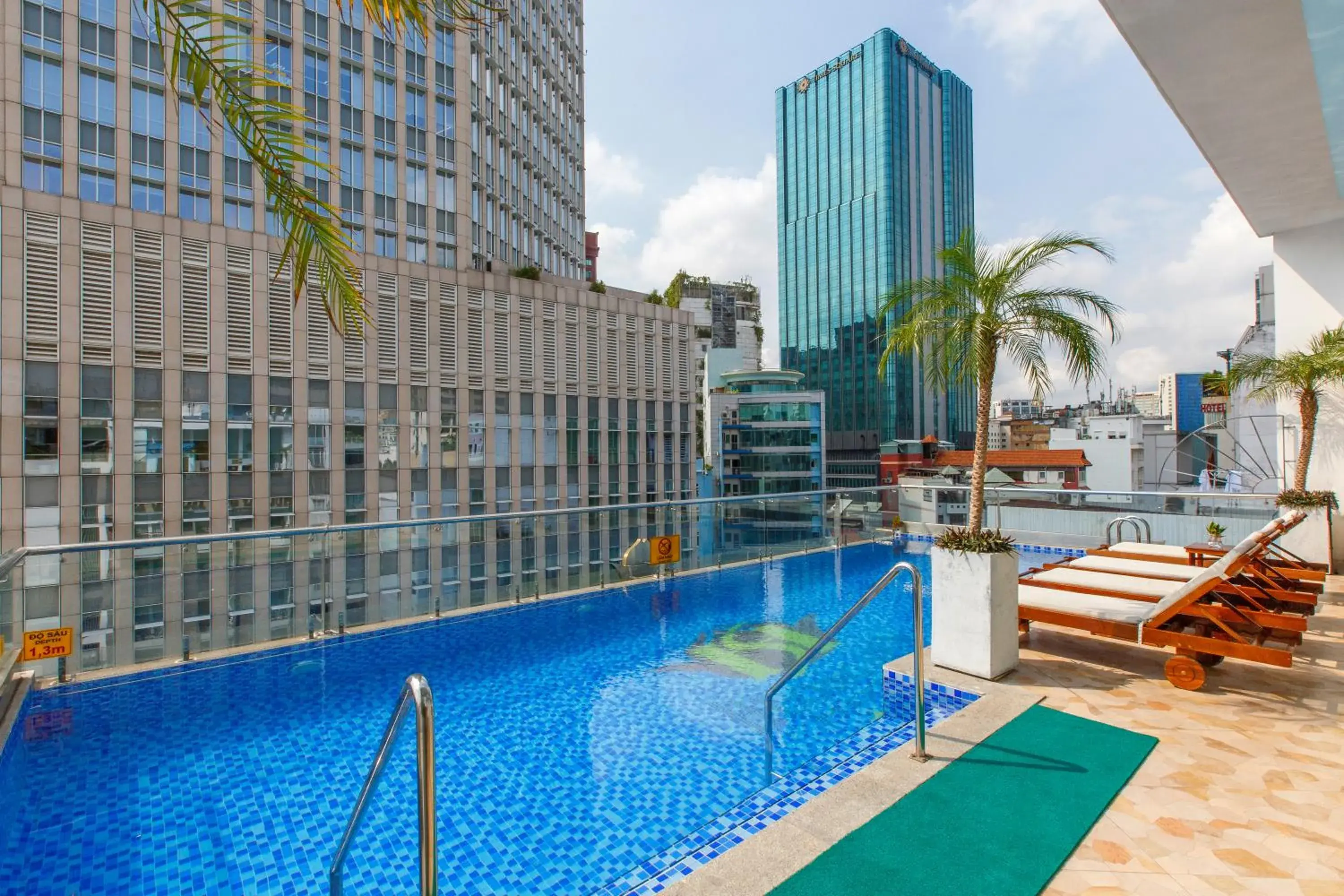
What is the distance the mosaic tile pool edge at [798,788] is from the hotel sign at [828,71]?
103m

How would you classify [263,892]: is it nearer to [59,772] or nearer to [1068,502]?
[59,772]

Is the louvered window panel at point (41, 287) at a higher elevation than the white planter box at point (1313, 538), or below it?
higher

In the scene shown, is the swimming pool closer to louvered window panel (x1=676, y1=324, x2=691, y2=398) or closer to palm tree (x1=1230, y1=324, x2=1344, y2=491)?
palm tree (x1=1230, y1=324, x2=1344, y2=491)

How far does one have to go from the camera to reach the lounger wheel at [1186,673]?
4.33 m

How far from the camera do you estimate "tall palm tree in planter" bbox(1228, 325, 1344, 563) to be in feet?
26.2

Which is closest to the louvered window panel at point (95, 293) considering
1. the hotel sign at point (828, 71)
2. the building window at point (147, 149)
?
the building window at point (147, 149)

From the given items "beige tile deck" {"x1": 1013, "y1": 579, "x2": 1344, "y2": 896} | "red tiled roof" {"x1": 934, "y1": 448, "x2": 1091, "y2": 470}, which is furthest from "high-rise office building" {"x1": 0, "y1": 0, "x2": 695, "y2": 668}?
"red tiled roof" {"x1": 934, "y1": 448, "x2": 1091, "y2": 470}

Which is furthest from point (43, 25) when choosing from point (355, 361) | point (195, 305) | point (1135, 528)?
point (1135, 528)

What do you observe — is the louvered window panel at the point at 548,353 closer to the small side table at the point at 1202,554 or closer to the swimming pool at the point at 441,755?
the swimming pool at the point at 441,755

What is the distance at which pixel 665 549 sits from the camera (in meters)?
9.05

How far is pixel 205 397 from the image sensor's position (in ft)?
80.9

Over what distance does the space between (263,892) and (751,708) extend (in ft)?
10.3

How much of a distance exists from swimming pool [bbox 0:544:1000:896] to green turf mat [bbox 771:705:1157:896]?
752 mm

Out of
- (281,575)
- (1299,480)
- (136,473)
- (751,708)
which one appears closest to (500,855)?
(751,708)
